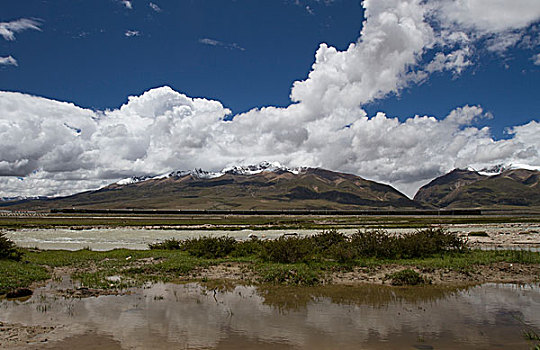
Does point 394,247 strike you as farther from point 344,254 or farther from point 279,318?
point 279,318

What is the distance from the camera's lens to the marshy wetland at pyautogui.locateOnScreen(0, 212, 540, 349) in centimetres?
1256

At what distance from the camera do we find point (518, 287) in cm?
2005

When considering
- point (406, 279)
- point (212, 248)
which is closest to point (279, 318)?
point (406, 279)

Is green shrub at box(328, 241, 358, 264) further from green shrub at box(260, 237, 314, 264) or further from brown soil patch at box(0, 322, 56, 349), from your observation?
brown soil patch at box(0, 322, 56, 349)

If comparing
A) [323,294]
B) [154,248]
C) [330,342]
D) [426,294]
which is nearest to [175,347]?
[330,342]

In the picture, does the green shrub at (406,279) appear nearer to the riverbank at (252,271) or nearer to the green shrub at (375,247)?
the riverbank at (252,271)

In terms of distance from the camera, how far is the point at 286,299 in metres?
17.7

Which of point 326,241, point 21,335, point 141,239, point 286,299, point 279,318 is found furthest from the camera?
point 141,239

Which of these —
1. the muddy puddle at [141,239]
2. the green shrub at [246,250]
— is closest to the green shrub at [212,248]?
the green shrub at [246,250]

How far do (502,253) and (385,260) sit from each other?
10670 mm

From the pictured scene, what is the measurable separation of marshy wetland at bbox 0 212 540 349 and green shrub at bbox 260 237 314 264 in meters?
0.11

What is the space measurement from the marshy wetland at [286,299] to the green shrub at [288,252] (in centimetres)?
11

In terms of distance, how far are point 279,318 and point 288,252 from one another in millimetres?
11681

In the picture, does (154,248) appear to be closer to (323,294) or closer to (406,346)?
(323,294)
